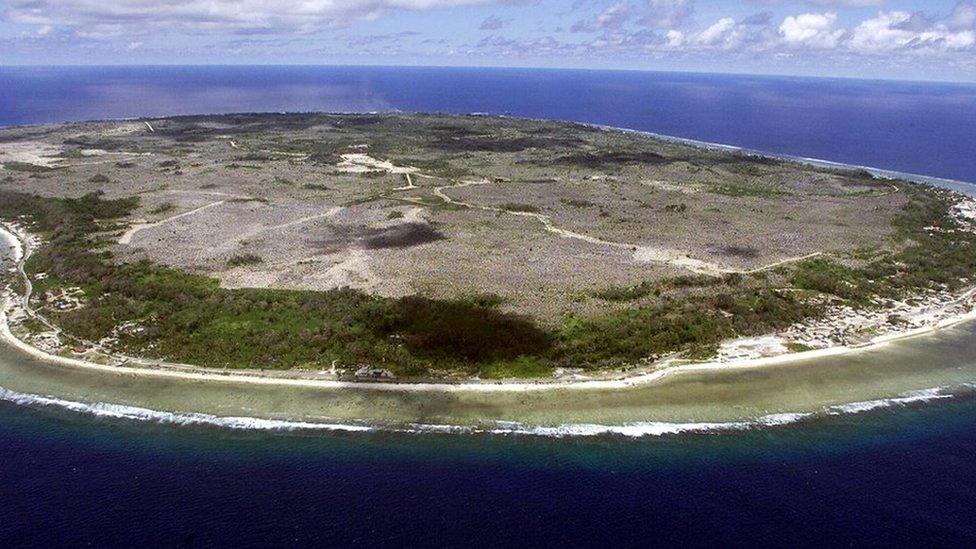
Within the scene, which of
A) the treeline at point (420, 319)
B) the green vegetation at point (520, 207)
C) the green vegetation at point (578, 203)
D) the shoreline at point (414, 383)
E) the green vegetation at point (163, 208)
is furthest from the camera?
the green vegetation at point (578, 203)

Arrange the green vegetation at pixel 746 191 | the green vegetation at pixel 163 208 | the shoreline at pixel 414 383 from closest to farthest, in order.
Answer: the shoreline at pixel 414 383 < the green vegetation at pixel 163 208 < the green vegetation at pixel 746 191

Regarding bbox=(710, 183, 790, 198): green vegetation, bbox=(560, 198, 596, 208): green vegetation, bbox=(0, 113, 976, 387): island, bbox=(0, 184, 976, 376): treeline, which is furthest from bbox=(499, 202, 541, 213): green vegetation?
bbox=(710, 183, 790, 198): green vegetation

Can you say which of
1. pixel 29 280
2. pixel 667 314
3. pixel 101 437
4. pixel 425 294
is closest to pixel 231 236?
pixel 29 280

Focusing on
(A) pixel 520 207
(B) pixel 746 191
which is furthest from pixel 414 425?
(B) pixel 746 191

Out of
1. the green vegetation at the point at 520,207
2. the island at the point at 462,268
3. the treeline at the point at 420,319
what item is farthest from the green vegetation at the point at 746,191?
the treeline at the point at 420,319

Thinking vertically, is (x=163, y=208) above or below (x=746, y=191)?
below

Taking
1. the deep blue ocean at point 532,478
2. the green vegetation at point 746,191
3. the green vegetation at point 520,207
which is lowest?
the deep blue ocean at point 532,478

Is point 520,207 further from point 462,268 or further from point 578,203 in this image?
point 462,268

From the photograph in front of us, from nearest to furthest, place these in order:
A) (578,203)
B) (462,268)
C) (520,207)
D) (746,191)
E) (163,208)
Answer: (462,268) < (163,208) < (520,207) < (578,203) < (746,191)

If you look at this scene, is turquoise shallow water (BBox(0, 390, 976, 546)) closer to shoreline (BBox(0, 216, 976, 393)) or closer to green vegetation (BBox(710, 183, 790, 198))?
shoreline (BBox(0, 216, 976, 393))

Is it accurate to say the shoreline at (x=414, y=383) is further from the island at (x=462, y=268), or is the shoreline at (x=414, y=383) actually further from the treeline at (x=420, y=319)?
the treeline at (x=420, y=319)
